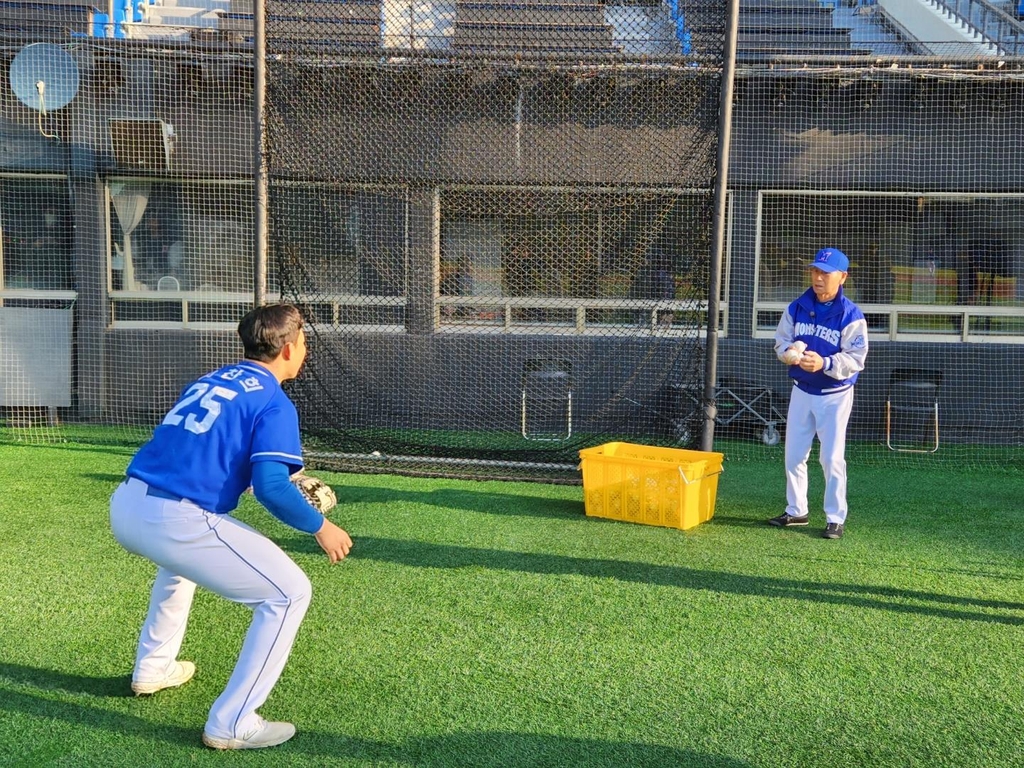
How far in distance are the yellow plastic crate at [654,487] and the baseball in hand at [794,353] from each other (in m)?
0.96

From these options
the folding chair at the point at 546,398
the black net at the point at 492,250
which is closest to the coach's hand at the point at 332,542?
the black net at the point at 492,250

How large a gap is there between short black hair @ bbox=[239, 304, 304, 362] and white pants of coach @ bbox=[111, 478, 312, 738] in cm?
61

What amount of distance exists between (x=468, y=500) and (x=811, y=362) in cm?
288

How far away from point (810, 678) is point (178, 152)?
9.77 metres

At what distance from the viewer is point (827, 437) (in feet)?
21.8

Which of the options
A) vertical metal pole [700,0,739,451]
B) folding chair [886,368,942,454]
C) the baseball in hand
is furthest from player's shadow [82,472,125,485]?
folding chair [886,368,942,454]

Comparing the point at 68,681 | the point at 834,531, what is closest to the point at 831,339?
the point at 834,531

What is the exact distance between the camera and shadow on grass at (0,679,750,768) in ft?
11.0

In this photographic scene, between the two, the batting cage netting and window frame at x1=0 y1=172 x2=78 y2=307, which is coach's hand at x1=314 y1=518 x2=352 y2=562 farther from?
window frame at x1=0 y1=172 x2=78 y2=307

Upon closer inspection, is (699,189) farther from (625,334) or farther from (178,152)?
(178,152)

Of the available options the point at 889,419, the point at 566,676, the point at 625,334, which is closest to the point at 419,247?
the point at 625,334

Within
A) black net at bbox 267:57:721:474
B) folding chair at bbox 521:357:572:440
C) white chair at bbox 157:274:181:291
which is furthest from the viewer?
white chair at bbox 157:274:181:291

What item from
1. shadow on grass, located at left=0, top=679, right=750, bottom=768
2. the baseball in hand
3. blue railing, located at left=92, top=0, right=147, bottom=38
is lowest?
shadow on grass, located at left=0, top=679, right=750, bottom=768

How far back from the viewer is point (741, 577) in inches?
221
